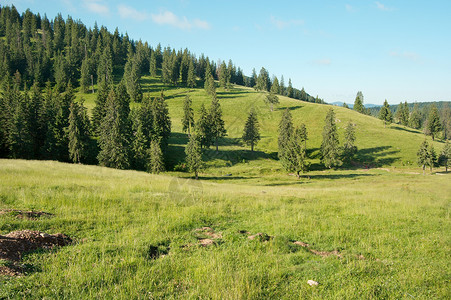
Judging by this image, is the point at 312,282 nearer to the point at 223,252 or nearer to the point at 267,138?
the point at 223,252

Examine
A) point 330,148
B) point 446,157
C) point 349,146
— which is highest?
point 349,146

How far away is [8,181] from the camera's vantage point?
14.7m

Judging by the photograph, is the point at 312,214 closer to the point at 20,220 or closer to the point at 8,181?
Result: the point at 20,220

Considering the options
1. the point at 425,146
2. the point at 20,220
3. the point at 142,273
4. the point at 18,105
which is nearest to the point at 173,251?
the point at 142,273

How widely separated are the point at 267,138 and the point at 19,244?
96215 millimetres

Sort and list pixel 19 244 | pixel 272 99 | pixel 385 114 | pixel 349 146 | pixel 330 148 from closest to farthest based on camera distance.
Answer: pixel 19 244
pixel 330 148
pixel 349 146
pixel 385 114
pixel 272 99

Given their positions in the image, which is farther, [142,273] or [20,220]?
[20,220]

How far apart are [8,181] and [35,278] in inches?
533

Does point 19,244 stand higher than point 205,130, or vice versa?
point 205,130

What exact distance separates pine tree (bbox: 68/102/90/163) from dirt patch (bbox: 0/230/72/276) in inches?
2185

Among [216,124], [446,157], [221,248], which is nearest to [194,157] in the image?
[216,124]

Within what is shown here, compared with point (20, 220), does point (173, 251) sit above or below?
below

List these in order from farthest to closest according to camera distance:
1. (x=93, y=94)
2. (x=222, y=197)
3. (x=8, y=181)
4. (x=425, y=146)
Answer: (x=93, y=94) < (x=425, y=146) < (x=222, y=197) < (x=8, y=181)

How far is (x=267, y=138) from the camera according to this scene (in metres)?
99.2
